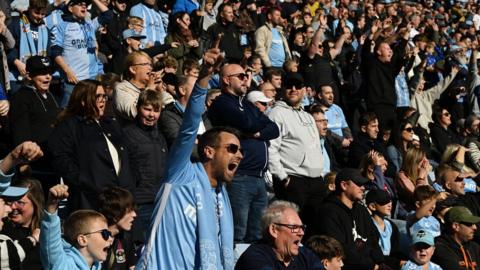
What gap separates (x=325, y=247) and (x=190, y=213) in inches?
102

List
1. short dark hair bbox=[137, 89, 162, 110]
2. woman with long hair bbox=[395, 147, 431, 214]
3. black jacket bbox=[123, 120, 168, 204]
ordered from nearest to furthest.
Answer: black jacket bbox=[123, 120, 168, 204] < short dark hair bbox=[137, 89, 162, 110] < woman with long hair bbox=[395, 147, 431, 214]

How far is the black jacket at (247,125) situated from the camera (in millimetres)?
8438

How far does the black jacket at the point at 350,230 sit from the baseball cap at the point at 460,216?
1.32 meters

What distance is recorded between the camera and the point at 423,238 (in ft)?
30.6

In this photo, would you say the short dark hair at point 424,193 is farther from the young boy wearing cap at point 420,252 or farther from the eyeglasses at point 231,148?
the eyeglasses at point 231,148

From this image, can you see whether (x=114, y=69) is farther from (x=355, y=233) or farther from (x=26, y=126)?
(x=355, y=233)

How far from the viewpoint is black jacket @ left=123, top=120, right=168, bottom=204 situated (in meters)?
8.23

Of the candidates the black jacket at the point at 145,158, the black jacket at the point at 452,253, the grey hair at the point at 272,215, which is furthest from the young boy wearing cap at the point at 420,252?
the grey hair at the point at 272,215

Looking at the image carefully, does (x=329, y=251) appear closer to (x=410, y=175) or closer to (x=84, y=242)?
(x=84, y=242)

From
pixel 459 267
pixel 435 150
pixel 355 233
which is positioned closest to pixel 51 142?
pixel 355 233

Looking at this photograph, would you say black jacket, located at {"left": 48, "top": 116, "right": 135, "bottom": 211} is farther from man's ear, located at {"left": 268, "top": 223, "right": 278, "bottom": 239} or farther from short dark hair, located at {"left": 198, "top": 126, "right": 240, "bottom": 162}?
short dark hair, located at {"left": 198, "top": 126, "right": 240, "bottom": 162}

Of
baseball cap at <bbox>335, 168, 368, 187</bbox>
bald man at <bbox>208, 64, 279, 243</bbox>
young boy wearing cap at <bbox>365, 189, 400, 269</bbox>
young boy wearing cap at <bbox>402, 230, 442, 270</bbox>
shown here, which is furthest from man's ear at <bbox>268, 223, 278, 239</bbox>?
young boy wearing cap at <bbox>365, 189, 400, 269</bbox>

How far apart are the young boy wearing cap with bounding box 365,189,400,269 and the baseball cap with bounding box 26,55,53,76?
11.1 ft

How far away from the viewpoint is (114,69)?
12.3 m
